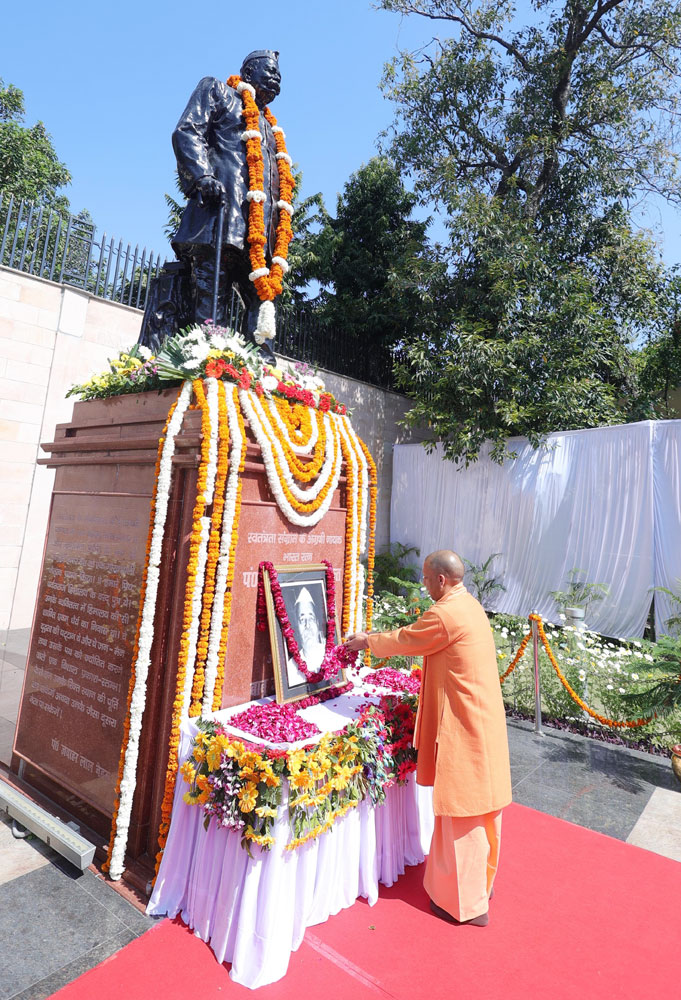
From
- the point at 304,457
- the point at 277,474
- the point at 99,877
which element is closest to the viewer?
the point at 99,877

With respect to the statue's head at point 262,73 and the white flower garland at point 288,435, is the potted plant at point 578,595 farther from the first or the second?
the statue's head at point 262,73

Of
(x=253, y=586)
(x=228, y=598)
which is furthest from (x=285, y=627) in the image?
(x=228, y=598)

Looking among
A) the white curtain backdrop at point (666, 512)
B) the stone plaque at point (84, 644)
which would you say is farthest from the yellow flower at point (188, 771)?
the white curtain backdrop at point (666, 512)

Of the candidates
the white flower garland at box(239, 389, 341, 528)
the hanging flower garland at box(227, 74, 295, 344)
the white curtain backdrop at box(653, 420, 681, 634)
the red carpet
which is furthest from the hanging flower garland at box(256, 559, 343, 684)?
the white curtain backdrop at box(653, 420, 681, 634)

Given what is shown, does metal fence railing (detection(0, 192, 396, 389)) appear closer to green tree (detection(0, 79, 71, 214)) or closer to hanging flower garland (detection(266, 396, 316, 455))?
hanging flower garland (detection(266, 396, 316, 455))

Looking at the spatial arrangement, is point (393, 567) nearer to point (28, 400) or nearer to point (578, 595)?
point (578, 595)

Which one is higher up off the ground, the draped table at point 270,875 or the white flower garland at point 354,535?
the white flower garland at point 354,535

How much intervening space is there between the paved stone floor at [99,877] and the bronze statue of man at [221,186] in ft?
11.9

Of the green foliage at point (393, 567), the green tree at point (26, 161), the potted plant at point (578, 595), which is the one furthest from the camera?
the green tree at point (26, 161)

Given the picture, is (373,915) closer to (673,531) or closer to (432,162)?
(673,531)

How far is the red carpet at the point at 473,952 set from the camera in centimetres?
246

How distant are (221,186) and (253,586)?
313 centimetres

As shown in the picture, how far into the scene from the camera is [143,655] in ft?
10.3

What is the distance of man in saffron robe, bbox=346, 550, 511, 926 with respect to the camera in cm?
288
